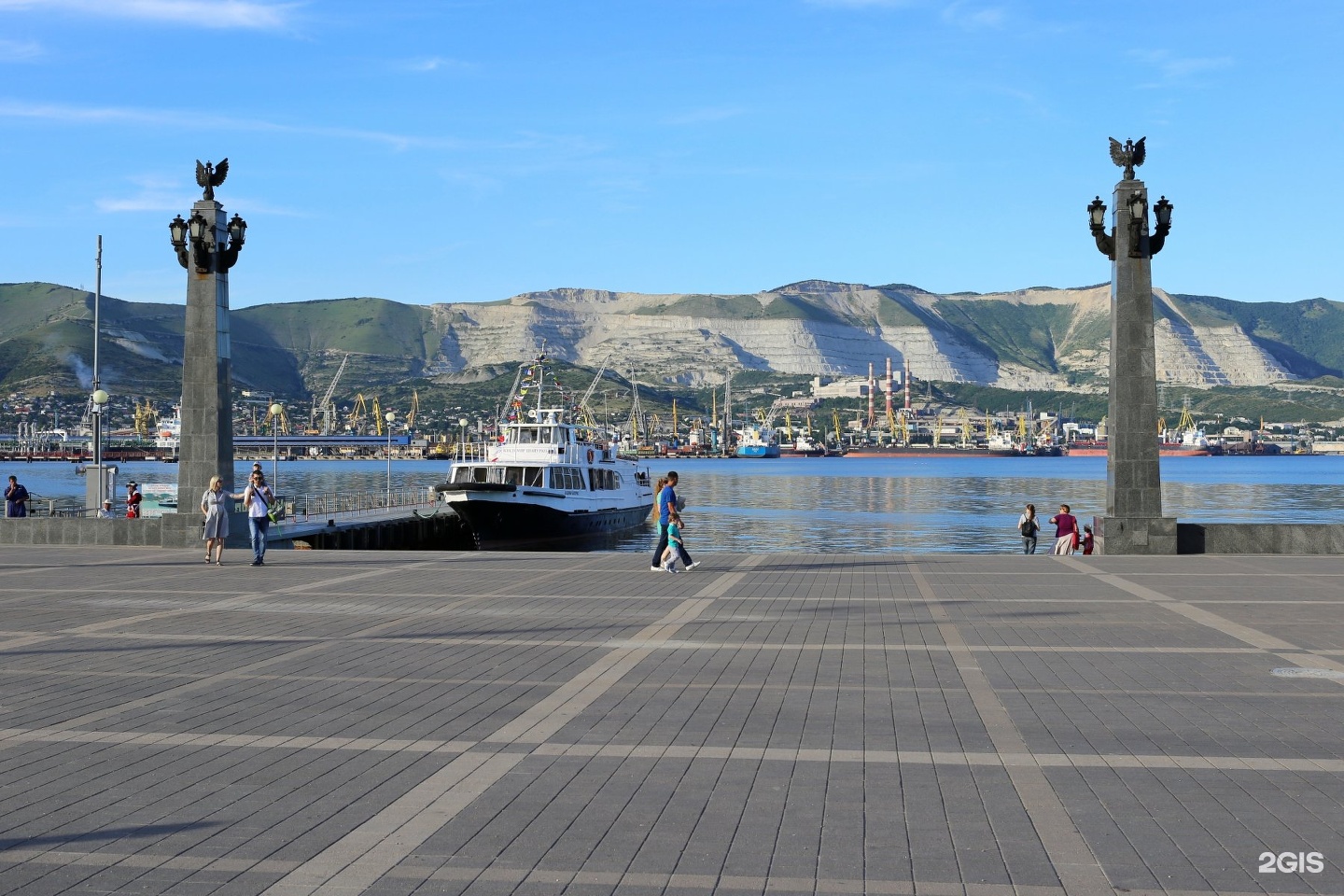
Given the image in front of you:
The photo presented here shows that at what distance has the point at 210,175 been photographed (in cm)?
2944

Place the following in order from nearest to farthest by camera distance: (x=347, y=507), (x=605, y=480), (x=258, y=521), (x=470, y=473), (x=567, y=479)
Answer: (x=258, y=521) → (x=470, y=473) → (x=567, y=479) → (x=347, y=507) → (x=605, y=480)

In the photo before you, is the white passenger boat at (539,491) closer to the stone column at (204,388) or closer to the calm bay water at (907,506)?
the calm bay water at (907,506)

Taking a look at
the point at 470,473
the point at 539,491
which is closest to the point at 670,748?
the point at 539,491

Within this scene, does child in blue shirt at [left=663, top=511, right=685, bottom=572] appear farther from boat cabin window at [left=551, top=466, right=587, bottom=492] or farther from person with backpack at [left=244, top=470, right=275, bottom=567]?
boat cabin window at [left=551, top=466, right=587, bottom=492]

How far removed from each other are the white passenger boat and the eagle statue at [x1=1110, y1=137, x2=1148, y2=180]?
33.3m

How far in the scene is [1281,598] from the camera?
18812 millimetres

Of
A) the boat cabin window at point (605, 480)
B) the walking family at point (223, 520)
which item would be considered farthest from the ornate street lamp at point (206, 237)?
the boat cabin window at point (605, 480)

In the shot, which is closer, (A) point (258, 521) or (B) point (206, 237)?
(A) point (258, 521)

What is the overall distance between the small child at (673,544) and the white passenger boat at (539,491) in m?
32.7

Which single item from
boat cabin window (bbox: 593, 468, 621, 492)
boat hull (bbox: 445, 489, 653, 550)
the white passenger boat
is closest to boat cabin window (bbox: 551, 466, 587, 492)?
the white passenger boat

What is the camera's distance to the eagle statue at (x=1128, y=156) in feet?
91.9

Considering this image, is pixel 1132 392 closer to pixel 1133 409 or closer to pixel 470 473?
pixel 1133 409

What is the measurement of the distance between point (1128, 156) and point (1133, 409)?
5186 millimetres

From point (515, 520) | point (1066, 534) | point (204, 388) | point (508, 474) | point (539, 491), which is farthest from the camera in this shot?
point (508, 474)
